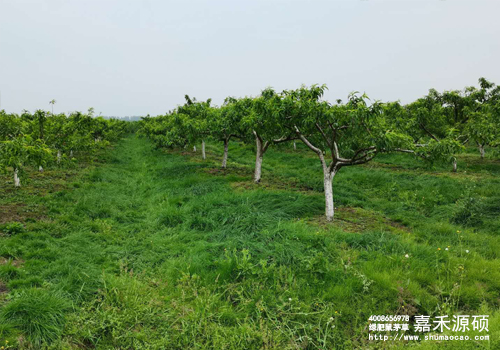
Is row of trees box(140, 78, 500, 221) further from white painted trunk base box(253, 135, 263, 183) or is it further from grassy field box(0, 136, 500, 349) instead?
grassy field box(0, 136, 500, 349)

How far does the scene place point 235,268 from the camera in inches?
227

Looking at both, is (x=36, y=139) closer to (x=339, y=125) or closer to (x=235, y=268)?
(x=235, y=268)

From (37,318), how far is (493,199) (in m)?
13.4

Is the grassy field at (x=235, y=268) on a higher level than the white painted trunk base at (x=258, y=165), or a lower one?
lower

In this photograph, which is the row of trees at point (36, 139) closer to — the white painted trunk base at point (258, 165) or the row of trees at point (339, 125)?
the row of trees at point (339, 125)

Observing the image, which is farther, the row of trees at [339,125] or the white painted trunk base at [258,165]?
the white painted trunk base at [258,165]

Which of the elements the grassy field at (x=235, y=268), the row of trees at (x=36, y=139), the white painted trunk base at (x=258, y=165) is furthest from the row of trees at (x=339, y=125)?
the row of trees at (x=36, y=139)

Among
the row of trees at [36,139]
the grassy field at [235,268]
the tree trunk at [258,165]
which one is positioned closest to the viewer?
the grassy field at [235,268]

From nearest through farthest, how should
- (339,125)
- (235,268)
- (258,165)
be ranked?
(235,268) → (339,125) → (258,165)

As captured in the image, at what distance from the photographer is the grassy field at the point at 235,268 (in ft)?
13.8

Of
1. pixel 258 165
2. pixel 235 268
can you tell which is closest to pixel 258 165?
pixel 258 165

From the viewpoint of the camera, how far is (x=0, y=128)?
1310 centimetres

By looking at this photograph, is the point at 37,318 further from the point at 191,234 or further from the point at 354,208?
the point at 354,208

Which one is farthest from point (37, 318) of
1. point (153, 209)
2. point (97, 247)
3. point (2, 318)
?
point (153, 209)
